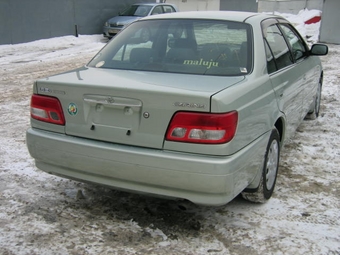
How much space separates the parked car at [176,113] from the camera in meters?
2.85

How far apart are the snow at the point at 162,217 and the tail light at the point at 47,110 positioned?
81 centimetres

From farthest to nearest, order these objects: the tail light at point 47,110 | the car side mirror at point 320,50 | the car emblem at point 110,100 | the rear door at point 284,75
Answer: the car side mirror at point 320,50
the rear door at point 284,75
the tail light at point 47,110
the car emblem at point 110,100

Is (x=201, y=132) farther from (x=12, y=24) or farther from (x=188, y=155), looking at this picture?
(x=12, y=24)

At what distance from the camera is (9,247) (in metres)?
2.98

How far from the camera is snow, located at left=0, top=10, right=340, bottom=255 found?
3047 mm

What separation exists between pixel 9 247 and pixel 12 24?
14.2 meters

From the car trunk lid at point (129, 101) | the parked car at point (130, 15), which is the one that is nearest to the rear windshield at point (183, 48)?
the car trunk lid at point (129, 101)

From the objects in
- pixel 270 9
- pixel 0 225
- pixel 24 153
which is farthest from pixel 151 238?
pixel 270 9

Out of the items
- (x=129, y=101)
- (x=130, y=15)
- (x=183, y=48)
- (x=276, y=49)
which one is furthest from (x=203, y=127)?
(x=130, y=15)

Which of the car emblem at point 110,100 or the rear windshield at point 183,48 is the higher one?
the rear windshield at point 183,48

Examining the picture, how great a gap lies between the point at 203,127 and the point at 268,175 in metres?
1.19

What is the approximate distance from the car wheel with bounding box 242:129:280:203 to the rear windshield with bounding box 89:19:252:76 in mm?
721

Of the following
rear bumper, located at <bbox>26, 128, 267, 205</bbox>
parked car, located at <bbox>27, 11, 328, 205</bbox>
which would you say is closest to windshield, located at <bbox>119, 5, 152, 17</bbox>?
parked car, located at <bbox>27, 11, 328, 205</bbox>

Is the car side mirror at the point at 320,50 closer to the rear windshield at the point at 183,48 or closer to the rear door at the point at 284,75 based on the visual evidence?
the rear door at the point at 284,75
